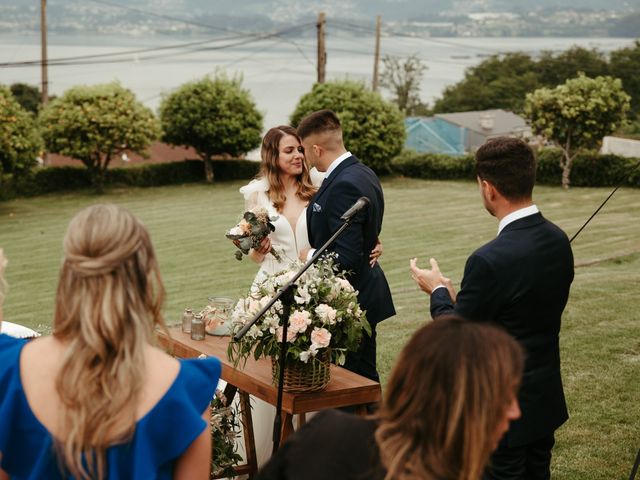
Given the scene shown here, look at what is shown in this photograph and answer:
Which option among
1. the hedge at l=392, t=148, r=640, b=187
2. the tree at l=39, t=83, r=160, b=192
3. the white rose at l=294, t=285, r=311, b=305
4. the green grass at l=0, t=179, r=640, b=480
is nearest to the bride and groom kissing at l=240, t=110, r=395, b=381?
the white rose at l=294, t=285, r=311, b=305

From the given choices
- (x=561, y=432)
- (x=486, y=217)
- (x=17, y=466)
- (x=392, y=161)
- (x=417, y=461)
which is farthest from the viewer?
(x=392, y=161)

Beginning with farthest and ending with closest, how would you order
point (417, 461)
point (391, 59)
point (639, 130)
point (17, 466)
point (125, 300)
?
point (391, 59) < point (639, 130) < point (17, 466) < point (125, 300) < point (417, 461)

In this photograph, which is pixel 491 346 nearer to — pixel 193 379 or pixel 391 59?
pixel 193 379

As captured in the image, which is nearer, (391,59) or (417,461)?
(417,461)

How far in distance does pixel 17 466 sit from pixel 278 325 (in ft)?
7.63

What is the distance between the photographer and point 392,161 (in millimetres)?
38656

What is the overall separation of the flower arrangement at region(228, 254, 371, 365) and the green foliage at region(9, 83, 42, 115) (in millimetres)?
65259

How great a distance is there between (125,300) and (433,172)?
36958mm

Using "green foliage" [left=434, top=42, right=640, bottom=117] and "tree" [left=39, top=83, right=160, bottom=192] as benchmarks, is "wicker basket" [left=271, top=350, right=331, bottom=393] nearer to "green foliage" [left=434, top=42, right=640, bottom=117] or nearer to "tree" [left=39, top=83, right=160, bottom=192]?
"tree" [left=39, top=83, right=160, bottom=192]

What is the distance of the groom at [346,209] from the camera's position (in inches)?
222

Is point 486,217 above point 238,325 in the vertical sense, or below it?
below

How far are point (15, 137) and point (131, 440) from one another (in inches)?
1182

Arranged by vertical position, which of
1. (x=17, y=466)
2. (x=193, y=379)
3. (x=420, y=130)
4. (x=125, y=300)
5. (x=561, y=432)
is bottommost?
(x=420, y=130)

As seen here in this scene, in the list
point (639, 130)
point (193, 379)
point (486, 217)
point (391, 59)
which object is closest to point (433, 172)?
point (486, 217)
